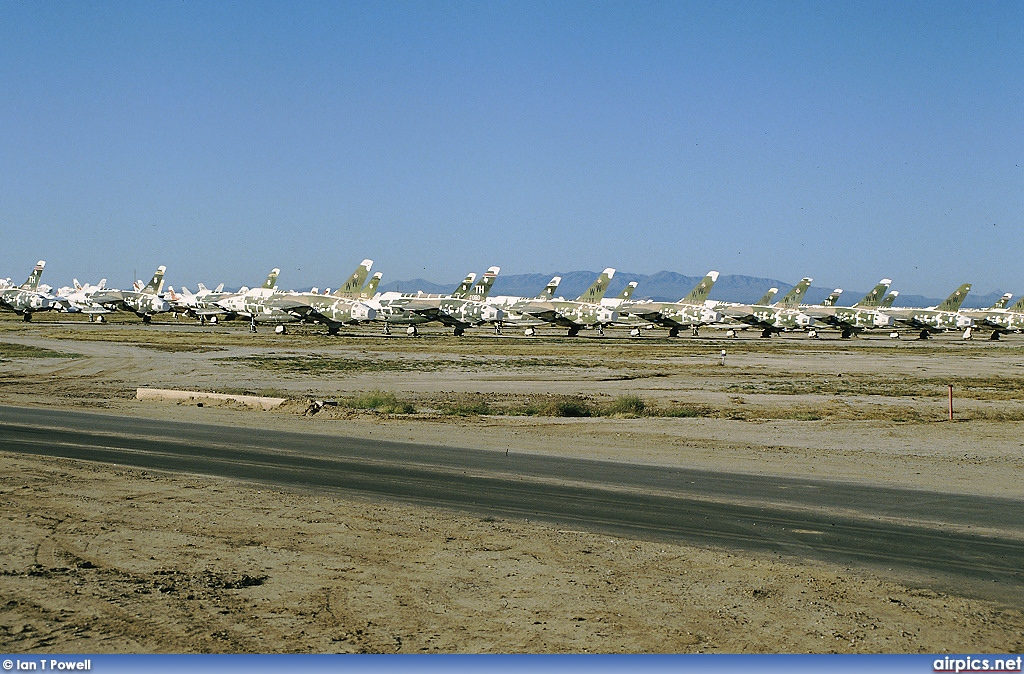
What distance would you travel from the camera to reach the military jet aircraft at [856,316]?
88.2 m

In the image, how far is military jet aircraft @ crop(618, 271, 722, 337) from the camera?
83125 mm

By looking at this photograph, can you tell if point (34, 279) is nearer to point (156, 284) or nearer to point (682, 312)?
point (156, 284)

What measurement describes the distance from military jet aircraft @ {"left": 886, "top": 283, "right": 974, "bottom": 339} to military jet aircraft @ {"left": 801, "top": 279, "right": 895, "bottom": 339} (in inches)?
55.2

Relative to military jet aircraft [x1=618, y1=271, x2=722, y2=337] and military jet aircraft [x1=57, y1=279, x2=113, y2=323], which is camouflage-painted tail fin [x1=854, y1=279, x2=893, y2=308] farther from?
military jet aircraft [x1=57, y1=279, x2=113, y2=323]

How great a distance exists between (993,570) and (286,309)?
70.8 m

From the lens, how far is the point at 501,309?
80.1 meters

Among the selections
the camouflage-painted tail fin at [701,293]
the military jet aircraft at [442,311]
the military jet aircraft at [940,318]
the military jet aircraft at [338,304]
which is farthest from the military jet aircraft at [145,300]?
the military jet aircraft at [940,318]

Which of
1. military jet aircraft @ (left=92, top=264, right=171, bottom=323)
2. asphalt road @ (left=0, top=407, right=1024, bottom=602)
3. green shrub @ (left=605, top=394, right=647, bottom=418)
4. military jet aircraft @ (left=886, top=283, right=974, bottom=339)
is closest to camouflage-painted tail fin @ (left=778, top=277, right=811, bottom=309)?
military jet aircraft @ (left=886, top=283, right=974, bottom=339)

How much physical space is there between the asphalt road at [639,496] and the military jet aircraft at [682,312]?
220ft

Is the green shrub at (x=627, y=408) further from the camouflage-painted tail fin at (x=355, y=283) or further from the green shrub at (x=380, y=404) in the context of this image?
the camouflage-painted tail fin at (x=355, y=283)

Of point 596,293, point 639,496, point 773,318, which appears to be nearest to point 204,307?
point 596,293

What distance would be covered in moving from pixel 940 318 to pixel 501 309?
40.2m

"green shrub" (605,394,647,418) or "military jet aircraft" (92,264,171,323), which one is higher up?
"military jet aircraft" (92,264,171,323)

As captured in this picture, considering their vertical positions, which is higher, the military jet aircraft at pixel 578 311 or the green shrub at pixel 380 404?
the military jet aircraft at pixel 578 311
